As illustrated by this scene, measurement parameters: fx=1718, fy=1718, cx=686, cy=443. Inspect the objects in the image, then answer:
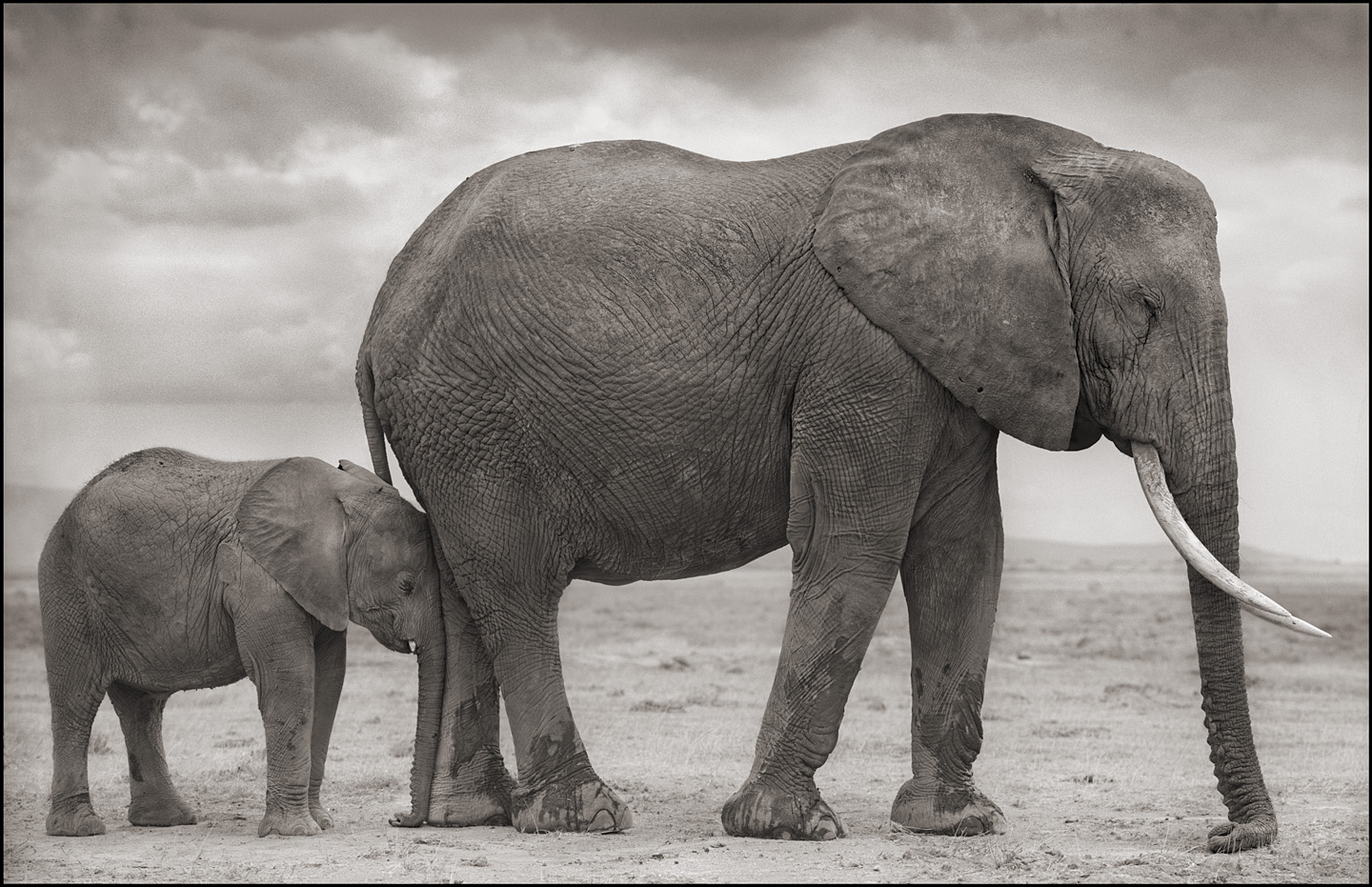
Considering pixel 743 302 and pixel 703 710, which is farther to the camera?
pixel 703 710

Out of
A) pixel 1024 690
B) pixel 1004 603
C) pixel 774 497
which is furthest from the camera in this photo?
pixel 1004 603

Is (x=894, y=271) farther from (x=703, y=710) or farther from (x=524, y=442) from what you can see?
(x=703, y=710)

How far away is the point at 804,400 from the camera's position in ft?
30.8

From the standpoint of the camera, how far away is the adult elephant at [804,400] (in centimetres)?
913

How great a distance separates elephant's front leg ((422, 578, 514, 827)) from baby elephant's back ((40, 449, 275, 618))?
137 centimetres

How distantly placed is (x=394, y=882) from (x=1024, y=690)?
40.7 ft

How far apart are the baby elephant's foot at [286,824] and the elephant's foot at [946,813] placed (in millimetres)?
3405

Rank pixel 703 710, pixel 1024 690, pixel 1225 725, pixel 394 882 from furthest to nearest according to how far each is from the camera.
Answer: pixel 1024 690
pixel 703 710
pixel 1225 725
pixel 394 882

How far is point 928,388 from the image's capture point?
926 centimetres

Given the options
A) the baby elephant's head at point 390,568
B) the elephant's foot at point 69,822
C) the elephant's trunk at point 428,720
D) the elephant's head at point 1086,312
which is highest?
the elephant's head at point 1086,312

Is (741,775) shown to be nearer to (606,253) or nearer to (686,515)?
(686,515)

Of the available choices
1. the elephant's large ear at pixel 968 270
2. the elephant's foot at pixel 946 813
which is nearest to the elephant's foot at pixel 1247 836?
the elephant's foot at pixel 946 813

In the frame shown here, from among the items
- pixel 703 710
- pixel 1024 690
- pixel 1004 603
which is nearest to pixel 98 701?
pixel 703 710

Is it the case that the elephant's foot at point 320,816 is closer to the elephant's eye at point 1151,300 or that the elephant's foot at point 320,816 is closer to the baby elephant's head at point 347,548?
the baby elephant's head at point 347,548
